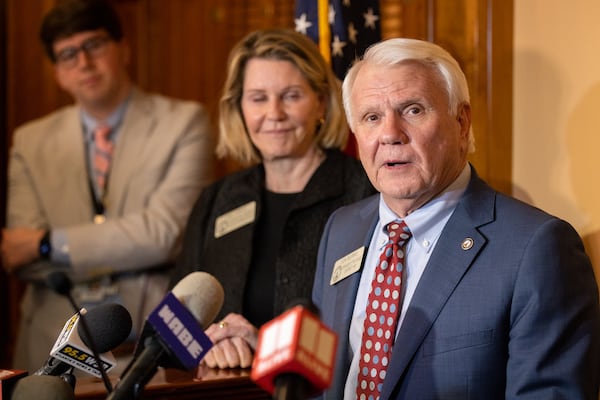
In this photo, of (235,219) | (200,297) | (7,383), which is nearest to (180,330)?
(200,297)

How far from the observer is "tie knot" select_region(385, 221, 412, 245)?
2441 millimetres

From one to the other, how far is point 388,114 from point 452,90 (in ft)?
0.60

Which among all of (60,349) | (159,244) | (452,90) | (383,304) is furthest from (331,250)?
(159,244)

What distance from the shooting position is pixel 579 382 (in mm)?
→ 2107

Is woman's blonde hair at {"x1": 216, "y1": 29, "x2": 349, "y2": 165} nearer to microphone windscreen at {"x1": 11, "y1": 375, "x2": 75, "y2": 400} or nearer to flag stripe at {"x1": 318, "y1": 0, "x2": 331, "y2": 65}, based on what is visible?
flag stripe at {"x1": 318, "y1": 0, "x2": 331, "y2": 65}

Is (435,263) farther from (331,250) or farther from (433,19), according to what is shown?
(433,19)

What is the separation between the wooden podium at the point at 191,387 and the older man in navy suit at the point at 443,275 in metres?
0.31

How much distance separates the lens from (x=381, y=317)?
93.8 inches

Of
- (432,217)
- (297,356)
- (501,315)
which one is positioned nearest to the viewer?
(297,356)

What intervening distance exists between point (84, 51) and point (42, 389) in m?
2.91

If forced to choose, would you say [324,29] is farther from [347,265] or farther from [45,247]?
[45,247]

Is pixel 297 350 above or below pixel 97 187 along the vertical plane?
above

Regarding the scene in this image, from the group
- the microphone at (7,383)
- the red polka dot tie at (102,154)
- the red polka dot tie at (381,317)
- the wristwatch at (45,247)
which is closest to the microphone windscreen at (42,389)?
the microphone at (7,383)

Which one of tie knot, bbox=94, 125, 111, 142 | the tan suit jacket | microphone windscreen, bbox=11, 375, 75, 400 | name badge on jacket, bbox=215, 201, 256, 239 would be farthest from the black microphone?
tie knot, bbox=94, 125, 111, 142
